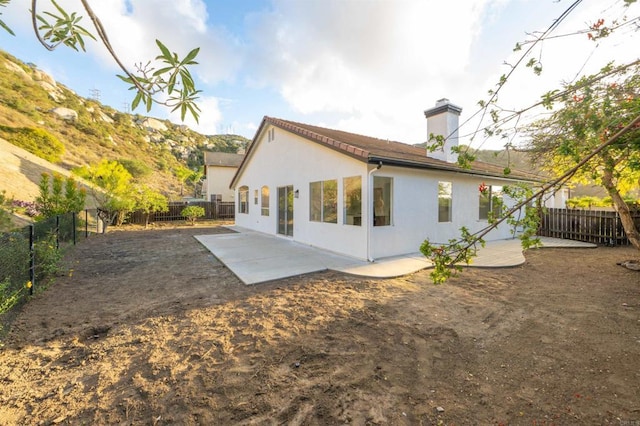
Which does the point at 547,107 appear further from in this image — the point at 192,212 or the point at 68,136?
the point at 68,136

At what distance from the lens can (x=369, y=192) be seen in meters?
6.80

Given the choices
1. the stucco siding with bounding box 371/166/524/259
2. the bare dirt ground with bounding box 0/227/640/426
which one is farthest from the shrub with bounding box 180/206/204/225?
the stucco siding with bounding box 371/166/524/259

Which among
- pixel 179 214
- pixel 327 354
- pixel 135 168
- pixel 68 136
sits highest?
pixel 68 136

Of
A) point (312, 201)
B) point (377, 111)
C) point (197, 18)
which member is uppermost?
point (377, 111)

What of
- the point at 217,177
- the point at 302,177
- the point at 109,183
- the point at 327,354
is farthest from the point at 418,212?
the point at 217,177

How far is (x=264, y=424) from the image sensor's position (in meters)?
1.96

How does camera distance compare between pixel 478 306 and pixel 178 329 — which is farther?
pixel 478 306

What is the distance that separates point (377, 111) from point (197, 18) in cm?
701

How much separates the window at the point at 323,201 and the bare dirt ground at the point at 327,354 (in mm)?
3204

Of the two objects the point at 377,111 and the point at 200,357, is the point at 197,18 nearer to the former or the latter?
the point at 200,357

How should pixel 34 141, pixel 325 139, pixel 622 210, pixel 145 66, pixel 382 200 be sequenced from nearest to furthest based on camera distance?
pixel 145 66 < pixel 622 210 < pixel 382 200 < pixel 325 139 < pixel 34 141

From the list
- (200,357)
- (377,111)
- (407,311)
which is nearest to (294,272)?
(407,311)

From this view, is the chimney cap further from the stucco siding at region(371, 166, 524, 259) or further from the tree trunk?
the tree trunk

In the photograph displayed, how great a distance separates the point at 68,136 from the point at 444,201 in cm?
4857
